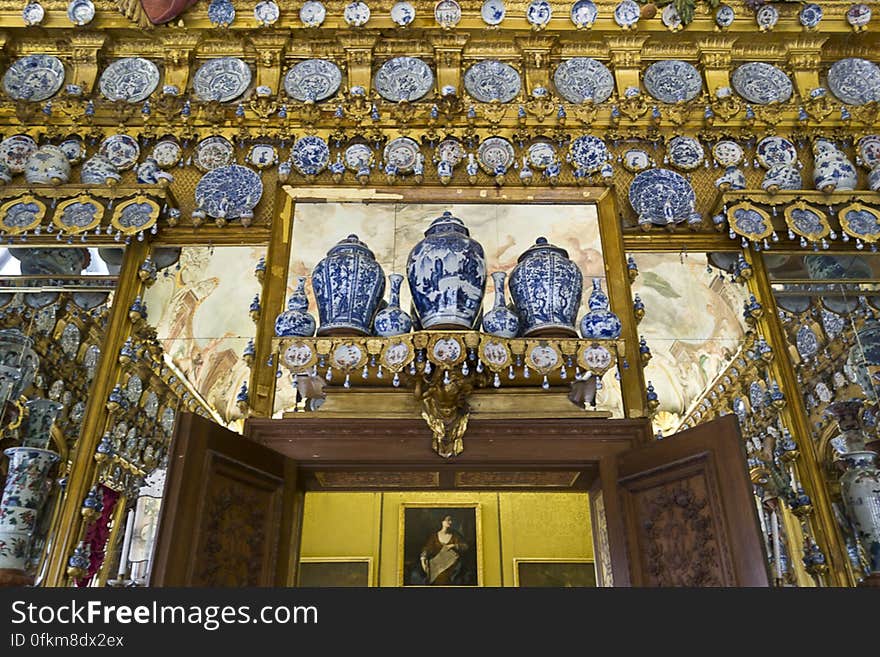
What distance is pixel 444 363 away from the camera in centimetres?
368

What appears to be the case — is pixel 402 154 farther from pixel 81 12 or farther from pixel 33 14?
pixel 33 14

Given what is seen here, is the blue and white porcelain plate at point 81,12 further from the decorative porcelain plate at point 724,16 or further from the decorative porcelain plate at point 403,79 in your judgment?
the decorative porcelain plate at point 724,16

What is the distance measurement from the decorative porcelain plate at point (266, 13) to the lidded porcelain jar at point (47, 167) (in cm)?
169

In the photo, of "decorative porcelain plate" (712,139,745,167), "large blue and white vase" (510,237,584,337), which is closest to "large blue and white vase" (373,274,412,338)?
"large blue and white vase" (510,237,584,337)

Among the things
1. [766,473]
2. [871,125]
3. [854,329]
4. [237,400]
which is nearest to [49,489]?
[237,400]

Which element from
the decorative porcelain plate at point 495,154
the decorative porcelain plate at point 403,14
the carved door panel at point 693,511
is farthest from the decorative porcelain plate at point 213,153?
the carved door panel at point 693,511

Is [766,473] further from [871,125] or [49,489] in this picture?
[49,489]

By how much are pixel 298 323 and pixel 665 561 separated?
7.16 feet

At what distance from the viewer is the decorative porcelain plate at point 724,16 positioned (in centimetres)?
546

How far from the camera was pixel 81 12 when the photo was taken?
17.7ft

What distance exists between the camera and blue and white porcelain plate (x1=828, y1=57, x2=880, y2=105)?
17.6ft

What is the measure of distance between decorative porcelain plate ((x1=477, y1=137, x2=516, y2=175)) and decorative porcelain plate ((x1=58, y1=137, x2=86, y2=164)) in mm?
2679

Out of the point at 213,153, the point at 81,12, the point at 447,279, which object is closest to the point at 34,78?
the point at 81,12

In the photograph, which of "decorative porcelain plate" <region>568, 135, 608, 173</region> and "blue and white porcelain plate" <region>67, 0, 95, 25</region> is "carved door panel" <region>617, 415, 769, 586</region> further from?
"blue and white porcelain plate" <region>67, 0, 95, 25</region>
